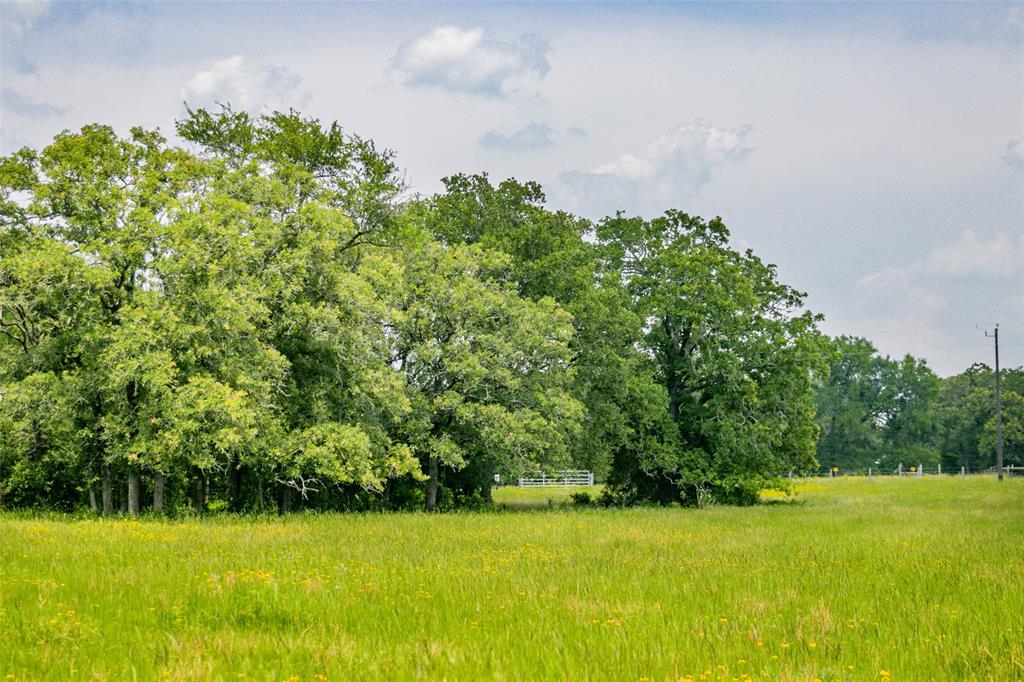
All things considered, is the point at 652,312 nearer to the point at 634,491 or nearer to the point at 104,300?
the point at 634,491

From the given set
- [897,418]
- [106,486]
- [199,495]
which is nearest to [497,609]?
[106,486]

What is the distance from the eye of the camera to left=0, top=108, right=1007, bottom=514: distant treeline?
26.5 metres

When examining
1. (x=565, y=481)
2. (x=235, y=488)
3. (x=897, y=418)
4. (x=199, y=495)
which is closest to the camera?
(x=199, y=495)

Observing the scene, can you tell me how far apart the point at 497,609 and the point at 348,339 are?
70.1ft

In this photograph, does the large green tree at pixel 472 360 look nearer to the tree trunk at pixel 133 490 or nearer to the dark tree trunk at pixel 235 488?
the dark tree trunk at pixel 235 488

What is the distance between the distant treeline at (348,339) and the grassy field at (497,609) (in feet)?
27.8

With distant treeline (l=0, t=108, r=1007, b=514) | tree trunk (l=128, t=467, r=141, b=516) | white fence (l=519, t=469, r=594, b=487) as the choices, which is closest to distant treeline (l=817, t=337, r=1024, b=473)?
white fence (l=519, t=469, r=594, b=487)

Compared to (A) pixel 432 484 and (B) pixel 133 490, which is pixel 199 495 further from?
(A) pixel 432 484

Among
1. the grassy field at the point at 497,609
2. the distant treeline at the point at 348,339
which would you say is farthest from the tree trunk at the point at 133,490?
the grassy field at the point at 497,609

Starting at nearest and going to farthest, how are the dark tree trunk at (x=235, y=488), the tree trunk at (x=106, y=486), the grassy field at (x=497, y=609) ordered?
1. the grassy field at (x=497, y=609)
2. the tree trunk at (x=106, y=486)
3. the dark tree trunk at (x=235, y=488)

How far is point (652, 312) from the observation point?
138 feet

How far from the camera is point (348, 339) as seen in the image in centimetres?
3066

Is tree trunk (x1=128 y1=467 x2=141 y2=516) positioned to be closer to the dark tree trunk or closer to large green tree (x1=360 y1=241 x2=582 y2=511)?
the dark tree trunk

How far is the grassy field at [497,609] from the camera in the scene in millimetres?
7805
